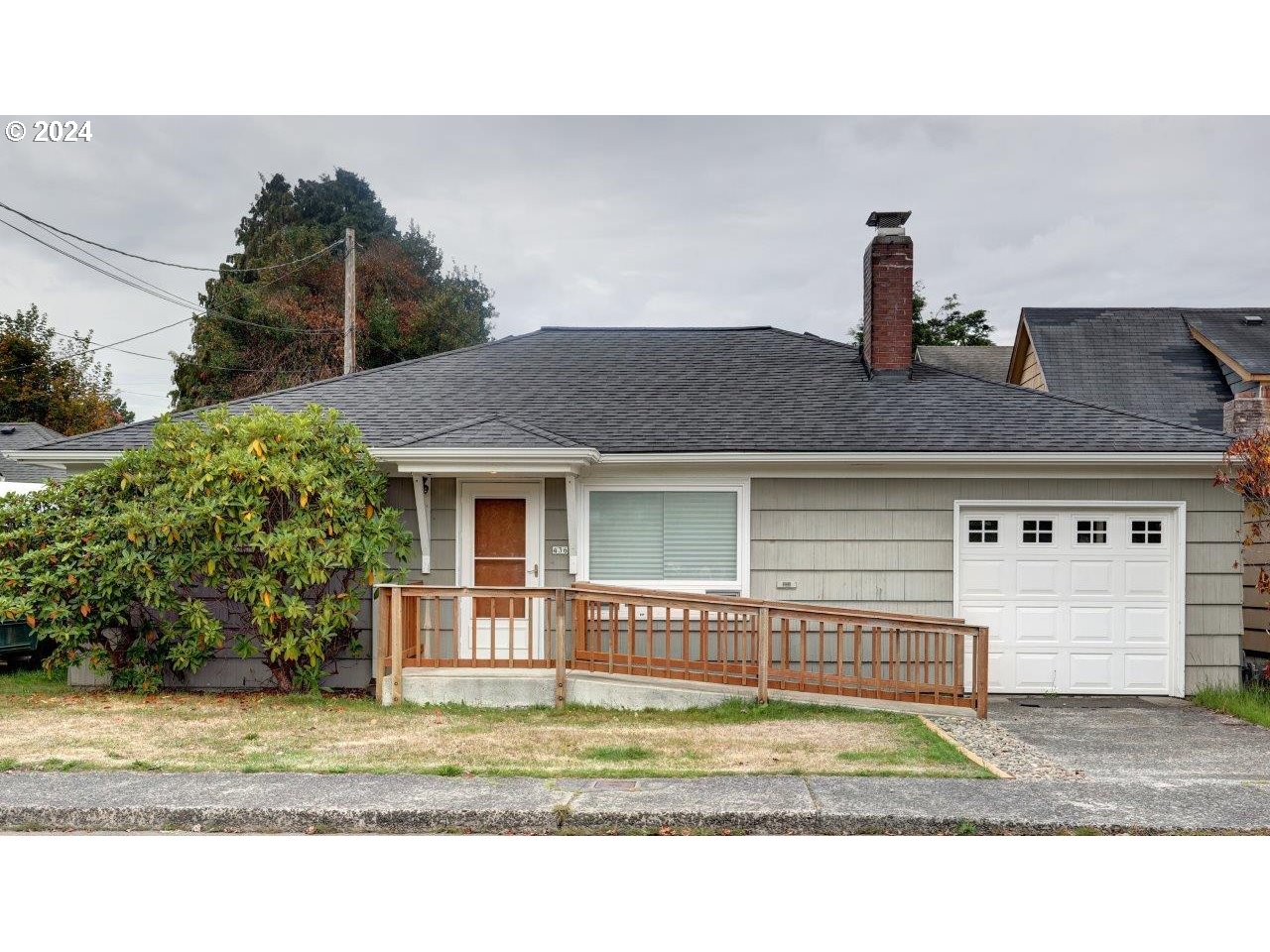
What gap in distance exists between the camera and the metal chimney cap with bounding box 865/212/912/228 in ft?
37.8

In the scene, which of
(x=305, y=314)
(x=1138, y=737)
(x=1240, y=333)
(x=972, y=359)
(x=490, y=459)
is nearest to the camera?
(x=1138, y=737)

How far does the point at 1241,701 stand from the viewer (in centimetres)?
898

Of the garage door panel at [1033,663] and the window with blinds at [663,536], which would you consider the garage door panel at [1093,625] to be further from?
the window with blinds at [663,536]

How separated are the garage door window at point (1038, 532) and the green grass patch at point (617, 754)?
5.27 meters

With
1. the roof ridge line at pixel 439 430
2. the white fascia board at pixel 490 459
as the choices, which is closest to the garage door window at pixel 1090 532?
the white fascia board at pixel 490 459

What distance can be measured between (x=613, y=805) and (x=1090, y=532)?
6.91 m

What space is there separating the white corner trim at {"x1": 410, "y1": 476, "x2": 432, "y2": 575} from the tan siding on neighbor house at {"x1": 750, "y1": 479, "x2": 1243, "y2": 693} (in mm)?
3289

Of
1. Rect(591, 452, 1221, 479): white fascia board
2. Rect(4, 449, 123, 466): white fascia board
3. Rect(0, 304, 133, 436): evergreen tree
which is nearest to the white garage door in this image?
Rect(591, 452, 1221, 479): white fascia board

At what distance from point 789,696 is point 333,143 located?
30.6 meters

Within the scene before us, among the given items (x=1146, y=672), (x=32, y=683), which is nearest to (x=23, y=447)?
(x=32, y=683)

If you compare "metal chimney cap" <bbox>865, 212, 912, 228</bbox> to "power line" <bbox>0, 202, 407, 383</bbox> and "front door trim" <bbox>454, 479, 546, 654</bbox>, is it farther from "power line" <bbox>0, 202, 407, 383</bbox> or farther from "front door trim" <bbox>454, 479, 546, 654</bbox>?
"power line" <bbox>0, 202, 407, 383</bbox>

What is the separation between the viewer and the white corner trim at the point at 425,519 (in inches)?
381

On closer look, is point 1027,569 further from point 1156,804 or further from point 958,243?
point 958,243

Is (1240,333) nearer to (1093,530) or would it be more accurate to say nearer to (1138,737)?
(1093,530)
